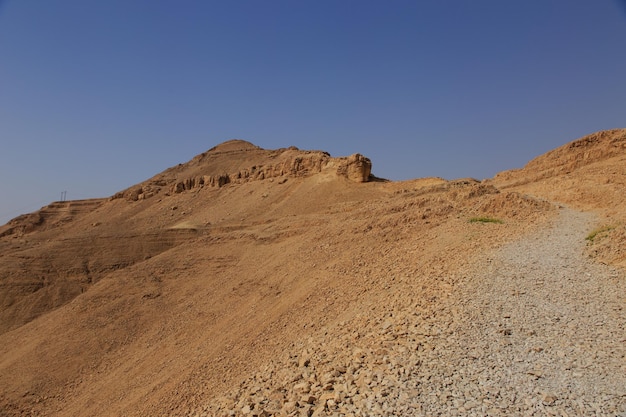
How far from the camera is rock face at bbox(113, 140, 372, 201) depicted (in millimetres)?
26406

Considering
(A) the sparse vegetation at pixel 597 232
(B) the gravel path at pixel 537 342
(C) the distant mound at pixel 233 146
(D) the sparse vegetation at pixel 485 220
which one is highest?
(C) the distant mound at pixel 233 146

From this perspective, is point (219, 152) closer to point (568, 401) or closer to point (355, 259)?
Result: point (355, 259)

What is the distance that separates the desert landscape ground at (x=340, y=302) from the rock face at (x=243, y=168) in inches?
8.9

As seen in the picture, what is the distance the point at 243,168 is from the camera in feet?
118

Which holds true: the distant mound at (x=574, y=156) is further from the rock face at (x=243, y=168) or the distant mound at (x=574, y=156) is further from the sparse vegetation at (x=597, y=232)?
the sparse vegetation at (x=597, y=232)

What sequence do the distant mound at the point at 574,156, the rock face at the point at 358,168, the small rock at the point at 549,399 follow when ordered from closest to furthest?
the small rock at the point at 549,399
the distant mound at the point at 574,156
the rock face at the point at 358,168

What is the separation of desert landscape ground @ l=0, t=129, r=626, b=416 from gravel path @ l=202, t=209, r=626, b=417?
1.2 inches

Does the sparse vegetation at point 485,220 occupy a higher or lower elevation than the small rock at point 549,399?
higher

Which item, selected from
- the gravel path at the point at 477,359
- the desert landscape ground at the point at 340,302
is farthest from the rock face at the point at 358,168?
the gravel path at the point at 477,359

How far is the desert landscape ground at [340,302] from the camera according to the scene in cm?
582

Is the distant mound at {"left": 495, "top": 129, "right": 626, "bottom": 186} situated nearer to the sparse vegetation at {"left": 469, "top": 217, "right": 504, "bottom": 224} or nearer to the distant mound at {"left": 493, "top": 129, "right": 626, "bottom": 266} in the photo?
the distant mound at {"left": 493, "top": 129, "right": 626, "bottom": 266}

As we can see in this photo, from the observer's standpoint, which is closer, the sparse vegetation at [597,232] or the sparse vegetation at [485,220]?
the sparse vegetation at [597,232]

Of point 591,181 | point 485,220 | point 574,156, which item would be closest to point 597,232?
point 485,220

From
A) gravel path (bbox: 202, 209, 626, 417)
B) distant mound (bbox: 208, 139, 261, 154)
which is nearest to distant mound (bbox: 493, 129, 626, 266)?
gravel path (bbox: 202, 209, 626, 417)
